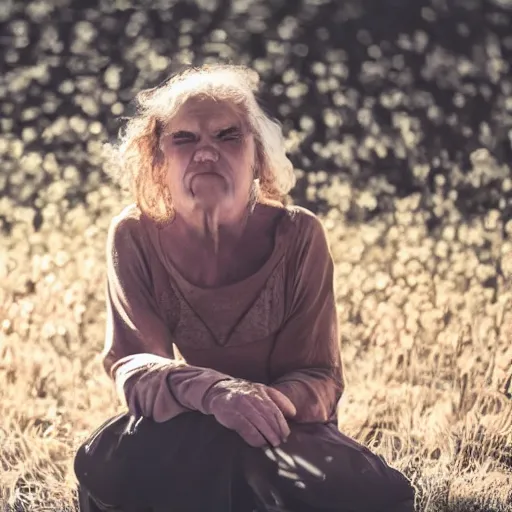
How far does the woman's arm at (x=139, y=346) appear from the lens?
2199 mm

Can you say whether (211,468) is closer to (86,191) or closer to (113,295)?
(113,295)

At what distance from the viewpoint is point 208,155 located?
231 cm

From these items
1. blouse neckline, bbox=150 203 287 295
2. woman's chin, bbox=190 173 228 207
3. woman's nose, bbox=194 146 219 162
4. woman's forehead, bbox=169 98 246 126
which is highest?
woman's forehead, bbox=169 98 246 126

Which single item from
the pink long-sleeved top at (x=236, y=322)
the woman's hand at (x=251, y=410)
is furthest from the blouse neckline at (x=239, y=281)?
the woman's hand at (x=251, y=410)

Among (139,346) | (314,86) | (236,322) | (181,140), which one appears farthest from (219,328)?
(314,86)

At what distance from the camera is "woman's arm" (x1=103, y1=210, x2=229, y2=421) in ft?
7.22

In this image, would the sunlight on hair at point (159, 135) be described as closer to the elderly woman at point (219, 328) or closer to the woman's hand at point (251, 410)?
the elderly woman at point (219, 328)

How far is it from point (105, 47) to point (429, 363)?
1.21m

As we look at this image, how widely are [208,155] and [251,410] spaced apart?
62cm

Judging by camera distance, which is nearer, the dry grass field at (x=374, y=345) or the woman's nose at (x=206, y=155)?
the woman's nose at (x=206, y=155)

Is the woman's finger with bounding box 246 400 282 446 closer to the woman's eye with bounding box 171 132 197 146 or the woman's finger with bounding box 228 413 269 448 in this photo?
the woman's finger with bounding box 228 413 269 448

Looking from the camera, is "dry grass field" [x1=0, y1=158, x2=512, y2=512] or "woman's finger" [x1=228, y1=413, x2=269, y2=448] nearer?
"woman's finger" [x1=228, y1=413, x2=269, y2=448]

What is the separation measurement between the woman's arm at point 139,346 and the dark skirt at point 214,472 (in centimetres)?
5

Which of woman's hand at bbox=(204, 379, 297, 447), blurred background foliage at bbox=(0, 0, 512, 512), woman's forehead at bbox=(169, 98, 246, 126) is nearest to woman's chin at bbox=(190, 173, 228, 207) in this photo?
woman's forehead at bbox=(169, 98, 246, 126)
